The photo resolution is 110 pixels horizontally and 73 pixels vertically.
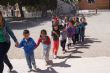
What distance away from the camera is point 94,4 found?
235 feet

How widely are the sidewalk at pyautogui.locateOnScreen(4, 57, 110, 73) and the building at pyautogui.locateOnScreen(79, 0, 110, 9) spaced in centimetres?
6002

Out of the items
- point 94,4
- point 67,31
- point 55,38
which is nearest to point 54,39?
point 55,38

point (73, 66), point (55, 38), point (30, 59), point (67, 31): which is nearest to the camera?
point (30, 59)

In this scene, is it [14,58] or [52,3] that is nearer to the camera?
[14,58]

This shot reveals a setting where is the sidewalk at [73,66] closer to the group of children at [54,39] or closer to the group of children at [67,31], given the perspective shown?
the group of children at [54,39]

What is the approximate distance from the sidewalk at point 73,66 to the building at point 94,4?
60022 mm

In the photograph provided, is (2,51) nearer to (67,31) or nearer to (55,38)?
(55,38)

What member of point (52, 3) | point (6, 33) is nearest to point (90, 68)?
point (6, 33)

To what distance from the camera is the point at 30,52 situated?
9.96 metres

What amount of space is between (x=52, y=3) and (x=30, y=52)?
39.6 metres

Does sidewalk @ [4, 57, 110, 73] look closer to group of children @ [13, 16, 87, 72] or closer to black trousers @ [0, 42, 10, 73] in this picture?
group of children @ [13, 16, 87, 72]

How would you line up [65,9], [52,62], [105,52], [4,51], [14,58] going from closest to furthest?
1. [4,51]
2. [52,62]
3. [14,58]
4. [105,52]
5. [65,9]

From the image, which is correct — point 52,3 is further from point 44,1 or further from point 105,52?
point 105,52

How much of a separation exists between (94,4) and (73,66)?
62.0m
